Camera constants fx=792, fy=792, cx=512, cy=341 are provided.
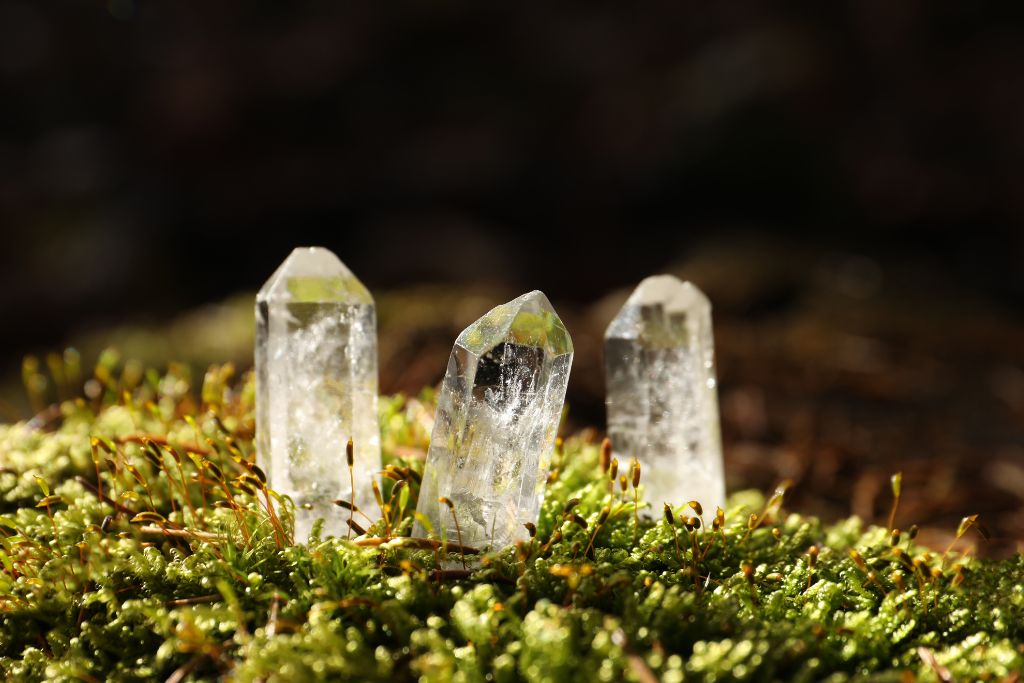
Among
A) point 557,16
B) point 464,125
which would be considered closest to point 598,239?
point 464,125

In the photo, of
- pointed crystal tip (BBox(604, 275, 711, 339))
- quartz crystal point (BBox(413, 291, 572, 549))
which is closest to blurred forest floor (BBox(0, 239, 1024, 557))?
pointed crystal tip (BBox(604, 275, 711, 339))

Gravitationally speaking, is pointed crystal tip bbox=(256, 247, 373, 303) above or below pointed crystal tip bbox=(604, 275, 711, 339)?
above

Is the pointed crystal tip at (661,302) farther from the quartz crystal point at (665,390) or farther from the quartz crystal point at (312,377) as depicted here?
the quartz crystal point at (312,377)

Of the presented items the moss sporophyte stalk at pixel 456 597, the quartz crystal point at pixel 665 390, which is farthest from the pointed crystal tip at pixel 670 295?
the moss sporophyte stalk at pixel 456 597

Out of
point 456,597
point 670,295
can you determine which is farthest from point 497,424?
point 670,295

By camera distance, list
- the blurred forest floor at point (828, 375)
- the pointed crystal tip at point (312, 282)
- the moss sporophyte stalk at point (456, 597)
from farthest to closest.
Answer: the blurred forest floor at point (828, 375), the pointed crystal tip at point (312, 282), the moss sporophyte stalk at point (456, 597)

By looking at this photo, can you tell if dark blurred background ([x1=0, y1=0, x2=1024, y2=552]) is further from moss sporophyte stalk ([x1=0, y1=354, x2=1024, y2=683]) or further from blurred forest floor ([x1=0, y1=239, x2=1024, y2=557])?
moss sporophyte stalk ([x1=0, y1=354, x2=1024, y2=683])
